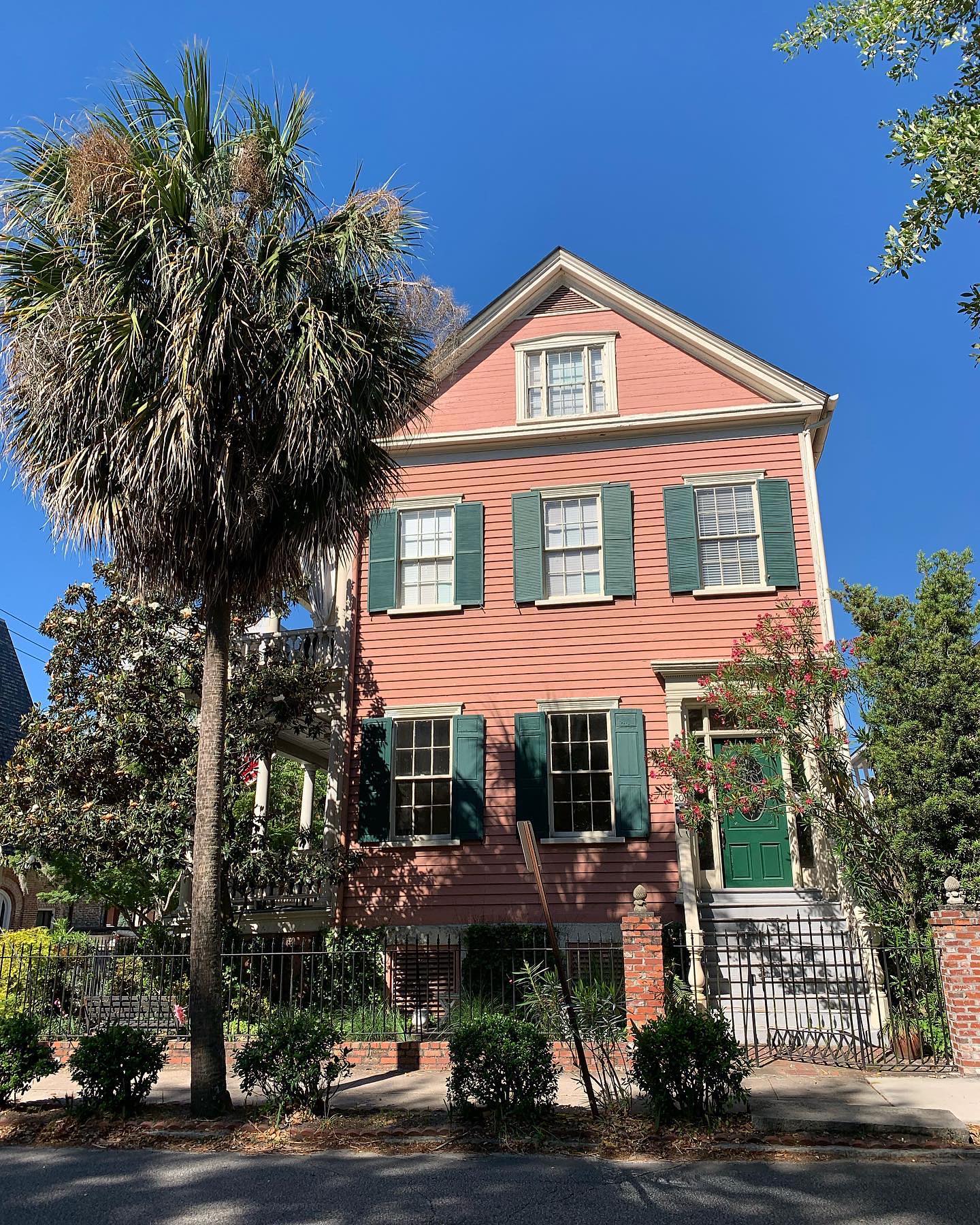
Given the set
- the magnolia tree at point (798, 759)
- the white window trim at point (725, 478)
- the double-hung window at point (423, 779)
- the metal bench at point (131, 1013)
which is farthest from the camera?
the white window trim at point (725, 478)

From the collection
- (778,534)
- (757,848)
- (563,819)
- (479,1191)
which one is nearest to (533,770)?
(563,819)

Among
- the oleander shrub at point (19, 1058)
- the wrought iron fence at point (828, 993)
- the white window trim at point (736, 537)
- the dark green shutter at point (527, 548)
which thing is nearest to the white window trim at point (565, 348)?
the dark green shutter at point (527, 548)

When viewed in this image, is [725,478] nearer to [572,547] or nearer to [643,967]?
[572,547]

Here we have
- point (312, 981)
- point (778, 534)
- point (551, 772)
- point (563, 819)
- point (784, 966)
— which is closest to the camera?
point (312, 981)

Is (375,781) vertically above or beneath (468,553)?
beneath

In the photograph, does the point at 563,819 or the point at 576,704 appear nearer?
the point at 563,819

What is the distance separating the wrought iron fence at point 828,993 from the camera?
9.70 metres

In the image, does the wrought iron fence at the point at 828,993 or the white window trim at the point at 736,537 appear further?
the white window trim at the point at 736,537

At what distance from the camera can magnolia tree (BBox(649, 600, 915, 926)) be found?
10922 millimetres

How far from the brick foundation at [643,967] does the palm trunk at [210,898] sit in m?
3.56

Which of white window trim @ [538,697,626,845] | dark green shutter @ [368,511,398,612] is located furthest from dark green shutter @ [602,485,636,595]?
dark green shutter @ [368,511,398,612]

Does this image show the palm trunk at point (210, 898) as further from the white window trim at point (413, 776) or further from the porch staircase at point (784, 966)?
the white window trim at point (413, 776)

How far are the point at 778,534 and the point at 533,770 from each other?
4970 mm

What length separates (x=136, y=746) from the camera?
1339cm
